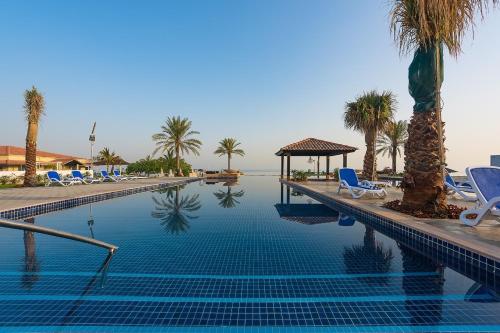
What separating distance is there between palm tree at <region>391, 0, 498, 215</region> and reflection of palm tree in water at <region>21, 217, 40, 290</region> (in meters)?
7.82

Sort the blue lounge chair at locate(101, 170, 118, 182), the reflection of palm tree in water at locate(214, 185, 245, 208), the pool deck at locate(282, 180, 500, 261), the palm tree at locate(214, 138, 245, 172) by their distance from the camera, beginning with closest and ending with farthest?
1. the pool deck at locate(282, 180, 500, 261)
2. the reflection of palm tree in water at locate(214, 185, 245, 208)
3. the blue lounge chair at locate(101, 170, 118, 182)
4. the palm tree at locate(214, 138, 245, 172)

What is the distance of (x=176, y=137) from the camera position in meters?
30.5

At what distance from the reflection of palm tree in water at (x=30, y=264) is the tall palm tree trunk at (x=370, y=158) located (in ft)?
54.7

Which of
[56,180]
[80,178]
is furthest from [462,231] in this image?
[80,178]

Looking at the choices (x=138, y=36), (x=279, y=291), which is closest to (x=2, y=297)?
(x=279, y=291)

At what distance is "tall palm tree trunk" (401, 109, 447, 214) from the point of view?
6902 millimetres

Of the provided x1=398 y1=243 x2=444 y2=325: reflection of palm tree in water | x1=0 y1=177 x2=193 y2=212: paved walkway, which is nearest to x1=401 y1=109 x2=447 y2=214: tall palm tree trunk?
x1=398 y1=243 x2=444 y2=325: reflection of palm tree in water

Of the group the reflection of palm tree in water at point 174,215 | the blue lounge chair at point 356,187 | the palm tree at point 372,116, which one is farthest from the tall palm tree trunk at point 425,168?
the palm tree at point 372,116

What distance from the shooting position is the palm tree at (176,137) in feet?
99.5

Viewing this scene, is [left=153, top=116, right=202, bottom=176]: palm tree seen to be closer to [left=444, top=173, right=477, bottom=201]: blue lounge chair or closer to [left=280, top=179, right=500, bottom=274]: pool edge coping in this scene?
[left=280, top=179, right=500, bottom=274]: pool edge coping

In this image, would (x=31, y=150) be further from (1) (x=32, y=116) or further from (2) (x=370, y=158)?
(2) (x=370, y=158)

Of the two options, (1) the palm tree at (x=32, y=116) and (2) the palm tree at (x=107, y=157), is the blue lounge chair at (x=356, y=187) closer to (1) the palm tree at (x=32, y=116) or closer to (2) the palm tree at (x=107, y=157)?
(1) the palm tree at (x=32, y=116)

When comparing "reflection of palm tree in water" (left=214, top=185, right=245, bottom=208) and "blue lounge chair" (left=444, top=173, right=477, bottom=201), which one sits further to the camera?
"reflection of palm tree in water" (left=214, top=185, right=245, bottom=208)

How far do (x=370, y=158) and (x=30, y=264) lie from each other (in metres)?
17.2
